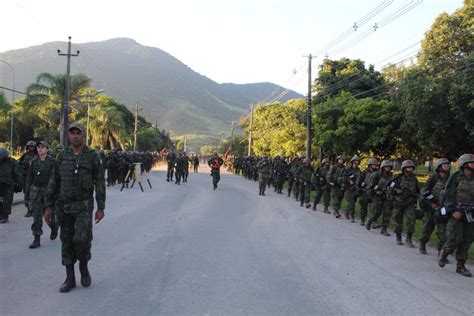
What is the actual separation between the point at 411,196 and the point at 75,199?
23.4ft

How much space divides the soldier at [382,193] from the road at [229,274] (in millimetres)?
482

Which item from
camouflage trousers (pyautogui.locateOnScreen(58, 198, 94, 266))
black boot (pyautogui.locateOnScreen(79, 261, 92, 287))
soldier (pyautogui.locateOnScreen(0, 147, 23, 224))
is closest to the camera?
camouflage trousers (pyautogui.locateOnScreen(58, 198, 94, 266))

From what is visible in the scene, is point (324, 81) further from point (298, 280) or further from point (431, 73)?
Result: point (298, 280)

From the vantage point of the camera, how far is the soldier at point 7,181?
10.8 m

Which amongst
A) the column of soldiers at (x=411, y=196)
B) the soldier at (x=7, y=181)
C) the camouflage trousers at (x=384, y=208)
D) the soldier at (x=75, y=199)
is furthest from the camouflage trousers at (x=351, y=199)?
the soldier at (x=75, y=199)

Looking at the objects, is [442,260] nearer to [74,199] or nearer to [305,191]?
[74,199]

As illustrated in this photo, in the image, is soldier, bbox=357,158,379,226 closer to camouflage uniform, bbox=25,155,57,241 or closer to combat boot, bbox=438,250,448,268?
combat boot, bbox=438,250,448,268

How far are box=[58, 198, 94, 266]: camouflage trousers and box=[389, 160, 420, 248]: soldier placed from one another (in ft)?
22.5

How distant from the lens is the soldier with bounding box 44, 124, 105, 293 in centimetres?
605

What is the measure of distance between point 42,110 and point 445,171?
53.0 meters

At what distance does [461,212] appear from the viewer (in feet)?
25.7

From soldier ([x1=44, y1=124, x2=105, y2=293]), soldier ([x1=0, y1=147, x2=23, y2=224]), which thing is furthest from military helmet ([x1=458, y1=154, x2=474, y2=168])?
soldier ([x1=0, y1=147, x2=23, y2=224])

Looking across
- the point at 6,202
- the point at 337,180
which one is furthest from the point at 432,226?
the point at 6,202

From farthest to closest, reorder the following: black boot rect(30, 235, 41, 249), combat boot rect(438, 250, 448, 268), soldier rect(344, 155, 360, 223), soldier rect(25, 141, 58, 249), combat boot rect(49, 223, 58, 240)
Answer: soldier rect(344, 155, 360, 223)
soldier rect(25, 141, 58, 249)
combat boot rect(49, 223, 58, 240)
black boot rect(30, 235, 41, 249)
combat boot rect(438, 250, 448, 268)
